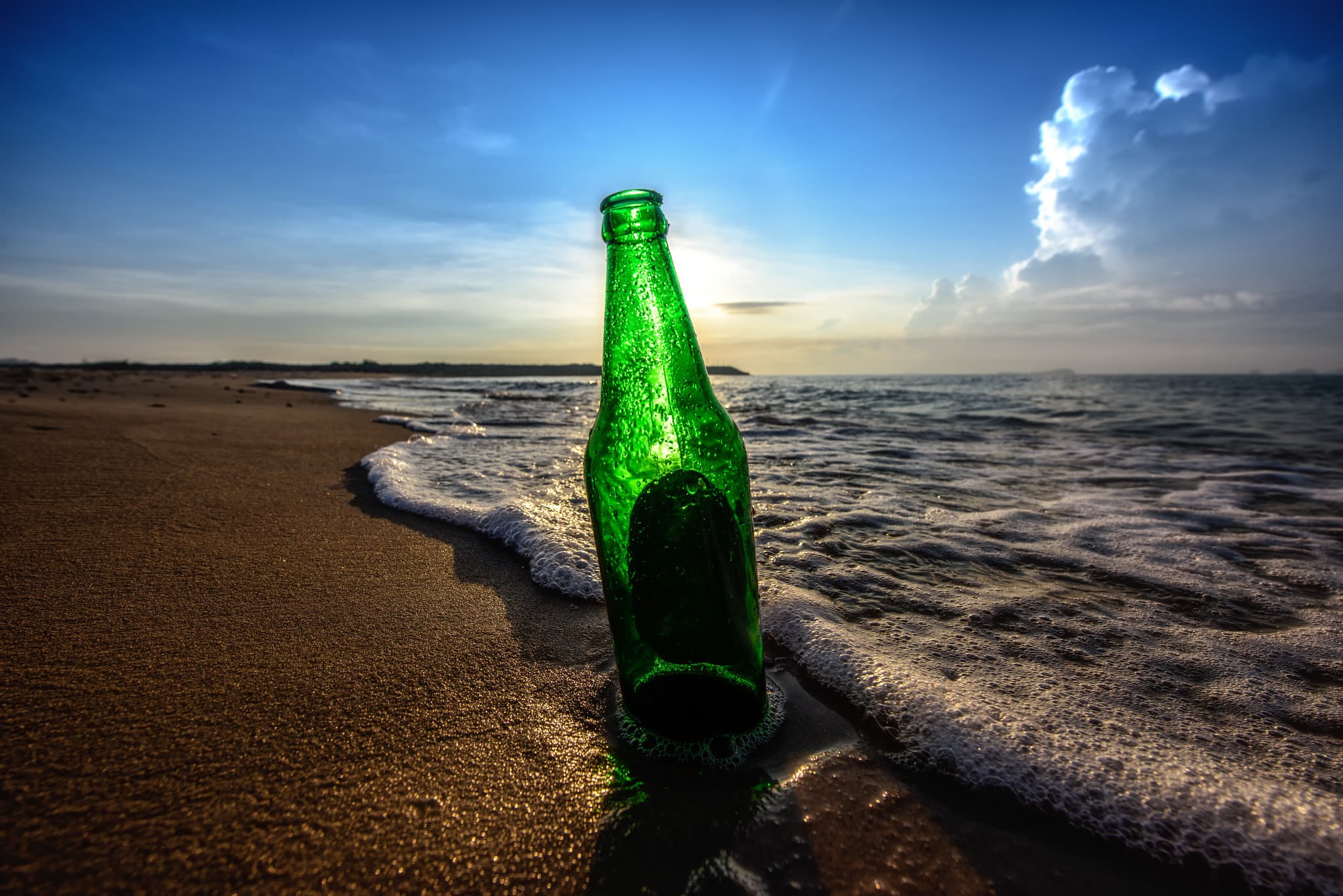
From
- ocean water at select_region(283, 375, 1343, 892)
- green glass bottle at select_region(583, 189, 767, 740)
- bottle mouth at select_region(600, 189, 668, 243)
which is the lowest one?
ocean water at select_region(283, 375, 1343, 892)

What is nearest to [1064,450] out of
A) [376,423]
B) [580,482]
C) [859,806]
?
[580,482]

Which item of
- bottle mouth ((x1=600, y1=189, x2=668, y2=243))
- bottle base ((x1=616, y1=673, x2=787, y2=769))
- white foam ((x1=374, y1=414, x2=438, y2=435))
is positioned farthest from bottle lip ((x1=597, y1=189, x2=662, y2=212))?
white foam ((x1=374, y1=414, x2=438, y2=435))

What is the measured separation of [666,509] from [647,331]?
321 millimetres

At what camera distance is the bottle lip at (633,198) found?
1061mm

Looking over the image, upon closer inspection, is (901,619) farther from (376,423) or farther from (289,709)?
(376,423)

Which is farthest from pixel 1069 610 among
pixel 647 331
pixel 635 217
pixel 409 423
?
pixel 409 423

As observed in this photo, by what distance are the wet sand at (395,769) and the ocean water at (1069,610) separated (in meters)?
0.13

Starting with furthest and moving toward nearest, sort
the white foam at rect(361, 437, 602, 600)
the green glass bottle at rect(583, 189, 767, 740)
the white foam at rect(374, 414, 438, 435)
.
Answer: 1. the white foam at rect(374, 414, 438, 435)
2. the white foam at rect(361, 437, 602, 600)
3. the green glass bottle at rect(583, 189, 767, 740)

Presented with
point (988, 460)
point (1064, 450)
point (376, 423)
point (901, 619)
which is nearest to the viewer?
point (901, 619)

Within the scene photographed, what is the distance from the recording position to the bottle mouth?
3.52 ft

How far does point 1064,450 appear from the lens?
19.2ft

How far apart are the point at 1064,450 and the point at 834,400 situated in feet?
27.5

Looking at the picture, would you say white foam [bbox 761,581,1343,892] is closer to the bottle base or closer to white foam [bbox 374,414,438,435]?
the bottle base

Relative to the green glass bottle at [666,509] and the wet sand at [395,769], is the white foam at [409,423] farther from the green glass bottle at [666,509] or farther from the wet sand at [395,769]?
the green glass bottle at [666,509]
